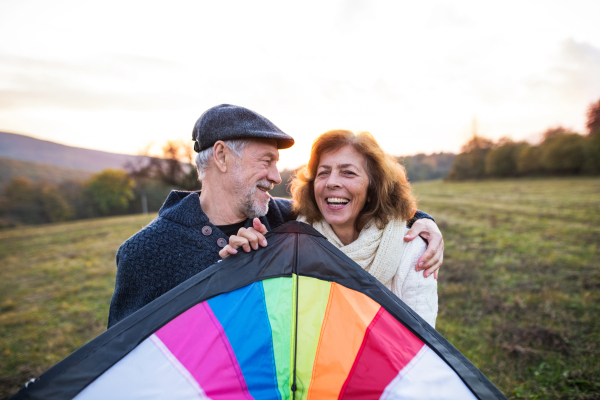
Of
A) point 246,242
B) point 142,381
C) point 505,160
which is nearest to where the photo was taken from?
point 142,381

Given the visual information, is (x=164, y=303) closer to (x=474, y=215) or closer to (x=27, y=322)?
(x=27, y=322)

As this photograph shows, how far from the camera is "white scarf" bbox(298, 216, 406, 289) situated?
1948 millimetres

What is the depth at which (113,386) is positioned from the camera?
48.4 inches

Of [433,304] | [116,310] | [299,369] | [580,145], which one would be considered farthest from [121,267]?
[580,145]

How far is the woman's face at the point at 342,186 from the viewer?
7.25 feet

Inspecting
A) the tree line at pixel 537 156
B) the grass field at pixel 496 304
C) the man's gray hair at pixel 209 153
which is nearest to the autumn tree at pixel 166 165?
the grass field at pixel 496 304

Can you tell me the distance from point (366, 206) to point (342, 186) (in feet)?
1.05

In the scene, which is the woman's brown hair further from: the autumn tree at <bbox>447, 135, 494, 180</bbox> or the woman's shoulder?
the autumn tree at <bbox>447, 135, 494, 180</bbox>

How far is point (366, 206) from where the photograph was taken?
2.37 m

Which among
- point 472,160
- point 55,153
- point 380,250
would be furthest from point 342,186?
point 55,153

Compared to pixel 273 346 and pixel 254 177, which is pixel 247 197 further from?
pixel 273 346

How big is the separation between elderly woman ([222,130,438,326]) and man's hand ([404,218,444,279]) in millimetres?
49

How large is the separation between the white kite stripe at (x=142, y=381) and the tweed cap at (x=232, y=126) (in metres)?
1.45

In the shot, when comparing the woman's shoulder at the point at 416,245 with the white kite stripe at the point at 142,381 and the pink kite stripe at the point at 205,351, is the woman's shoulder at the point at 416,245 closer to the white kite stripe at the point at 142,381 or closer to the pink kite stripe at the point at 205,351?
the pink kite stripe at the point at 205,351
